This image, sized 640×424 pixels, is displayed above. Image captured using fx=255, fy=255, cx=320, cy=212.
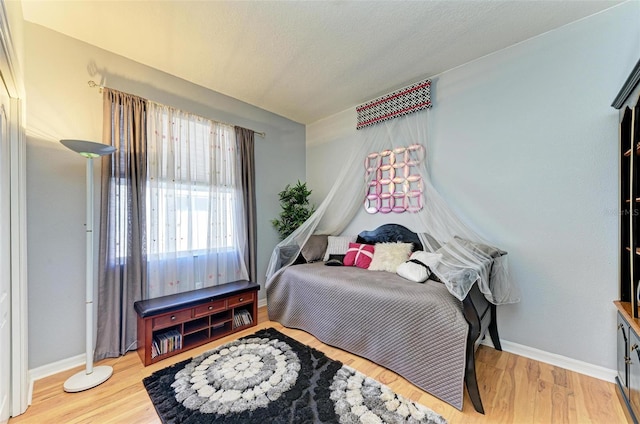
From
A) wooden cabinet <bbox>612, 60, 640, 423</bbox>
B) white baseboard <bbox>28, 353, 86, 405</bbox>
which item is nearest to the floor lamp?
white baseboard <bbox>28, 353, 86, 405</bbox>

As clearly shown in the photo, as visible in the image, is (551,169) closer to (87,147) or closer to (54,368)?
(87,147)

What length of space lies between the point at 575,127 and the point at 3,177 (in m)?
4.05

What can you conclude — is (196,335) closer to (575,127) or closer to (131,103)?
(131,103)

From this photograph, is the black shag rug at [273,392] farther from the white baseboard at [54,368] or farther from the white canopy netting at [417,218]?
the white canopy netting at [417,218]

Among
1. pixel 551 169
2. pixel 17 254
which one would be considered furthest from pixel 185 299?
pixel 551 169

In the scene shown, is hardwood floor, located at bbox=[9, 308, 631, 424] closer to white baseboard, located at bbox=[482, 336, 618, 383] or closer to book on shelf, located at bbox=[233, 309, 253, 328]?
white baseboard, located at bbox=[482, 336, 618, 383]

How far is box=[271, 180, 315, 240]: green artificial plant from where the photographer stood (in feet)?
12.4

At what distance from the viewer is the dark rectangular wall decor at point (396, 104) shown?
2.86 metres

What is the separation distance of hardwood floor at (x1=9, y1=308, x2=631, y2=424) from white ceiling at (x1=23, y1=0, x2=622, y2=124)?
2.82m

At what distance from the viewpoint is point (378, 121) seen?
10.6ft

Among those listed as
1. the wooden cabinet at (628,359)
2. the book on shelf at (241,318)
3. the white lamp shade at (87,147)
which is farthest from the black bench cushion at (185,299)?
the wooden cabinet at (628,359)

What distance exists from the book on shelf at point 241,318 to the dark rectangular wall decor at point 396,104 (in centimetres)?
273

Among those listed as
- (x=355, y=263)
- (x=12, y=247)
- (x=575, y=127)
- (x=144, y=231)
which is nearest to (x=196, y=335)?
(x=144, y=231)

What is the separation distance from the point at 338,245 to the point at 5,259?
280 cm
